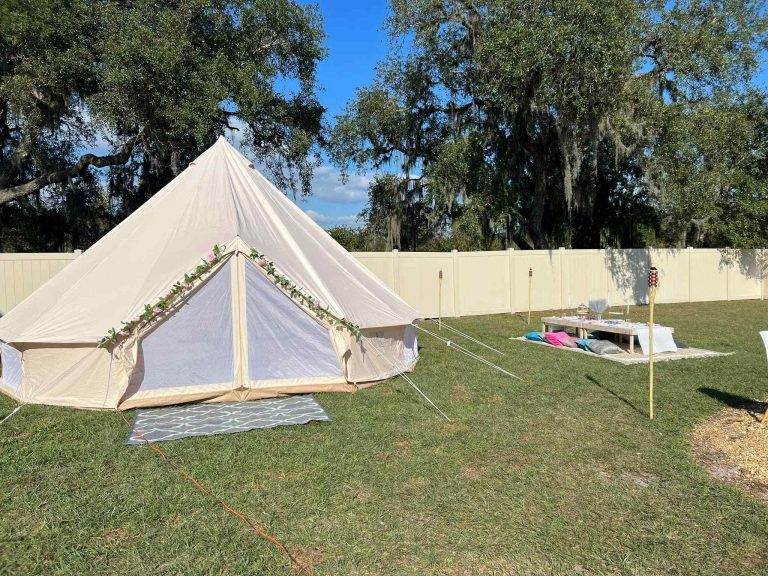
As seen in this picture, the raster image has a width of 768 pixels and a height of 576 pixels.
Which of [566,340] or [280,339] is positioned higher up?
[280,339]

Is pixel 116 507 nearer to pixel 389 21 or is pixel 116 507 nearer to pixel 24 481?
pixel 24 481

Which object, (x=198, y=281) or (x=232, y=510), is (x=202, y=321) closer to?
(x=198, y=281)

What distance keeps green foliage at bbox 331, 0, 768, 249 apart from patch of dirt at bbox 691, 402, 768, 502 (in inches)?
397

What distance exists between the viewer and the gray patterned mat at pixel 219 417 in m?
5.15

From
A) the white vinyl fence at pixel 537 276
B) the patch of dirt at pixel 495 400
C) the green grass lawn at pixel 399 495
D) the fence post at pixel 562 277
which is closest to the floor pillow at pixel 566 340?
the white vinyl fence at pixel 537 276

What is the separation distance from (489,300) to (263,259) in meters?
9.76

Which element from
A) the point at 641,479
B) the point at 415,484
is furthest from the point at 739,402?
the point at 415,484

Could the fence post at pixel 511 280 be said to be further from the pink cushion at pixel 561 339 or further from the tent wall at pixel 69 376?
the tent wall at pixel 69 376

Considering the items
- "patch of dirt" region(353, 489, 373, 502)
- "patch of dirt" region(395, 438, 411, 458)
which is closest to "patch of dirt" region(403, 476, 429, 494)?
"patch of dirt" region(353, 489, 373, 502)

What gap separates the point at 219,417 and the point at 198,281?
150 cm

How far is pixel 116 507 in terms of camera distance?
12.1ft

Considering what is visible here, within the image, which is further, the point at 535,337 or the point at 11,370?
the point at 535,337

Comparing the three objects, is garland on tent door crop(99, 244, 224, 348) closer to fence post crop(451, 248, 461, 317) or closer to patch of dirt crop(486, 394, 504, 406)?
patch of dirt crop(486, 394, 504, 406)

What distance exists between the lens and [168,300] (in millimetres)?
6074
